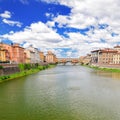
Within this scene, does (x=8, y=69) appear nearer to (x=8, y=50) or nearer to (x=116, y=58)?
(x=8, y=50)

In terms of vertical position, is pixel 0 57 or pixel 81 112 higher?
pixel 0 57

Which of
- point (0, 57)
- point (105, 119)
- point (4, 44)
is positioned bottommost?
point (105, 119)

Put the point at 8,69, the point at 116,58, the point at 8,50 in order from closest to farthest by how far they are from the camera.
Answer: the point at 8,69 < the point at 8,50 < the point at 116,58

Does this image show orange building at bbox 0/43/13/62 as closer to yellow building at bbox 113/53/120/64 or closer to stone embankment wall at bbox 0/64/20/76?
stone embankment wall at bbox 0/64/20/76

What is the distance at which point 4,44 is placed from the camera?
245 feet

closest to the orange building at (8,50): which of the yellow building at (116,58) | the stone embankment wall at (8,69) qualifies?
the stone embankment wall at (8,69)

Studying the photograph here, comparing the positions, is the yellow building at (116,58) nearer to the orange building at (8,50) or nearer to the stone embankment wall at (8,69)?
the orange building at (8,50)

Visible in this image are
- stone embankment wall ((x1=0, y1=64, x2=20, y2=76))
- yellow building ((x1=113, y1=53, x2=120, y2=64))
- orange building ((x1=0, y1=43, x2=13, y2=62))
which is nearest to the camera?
stone embankment wall ((x1=0, y1=64, x2=20, y2=76))

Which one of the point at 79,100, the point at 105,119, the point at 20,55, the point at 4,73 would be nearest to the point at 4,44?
the point at 20,55

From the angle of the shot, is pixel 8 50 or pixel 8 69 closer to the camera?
pixel 8 69

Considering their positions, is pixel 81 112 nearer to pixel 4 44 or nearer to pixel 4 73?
pixel 4 73

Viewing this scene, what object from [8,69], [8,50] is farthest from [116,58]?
[8,69]

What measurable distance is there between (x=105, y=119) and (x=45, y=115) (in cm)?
420

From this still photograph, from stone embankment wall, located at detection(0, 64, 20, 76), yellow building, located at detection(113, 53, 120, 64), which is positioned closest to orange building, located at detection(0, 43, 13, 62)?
stone embankment wall, located at detection(0, 64, 20, 76)
